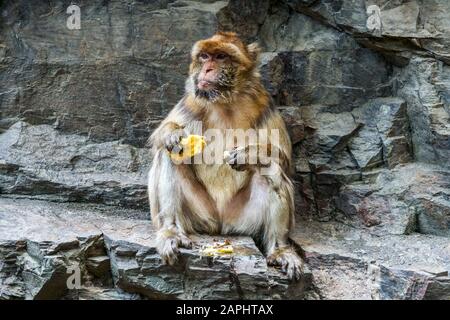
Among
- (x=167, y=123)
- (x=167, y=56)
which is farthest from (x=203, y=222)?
(x=167, y=56)

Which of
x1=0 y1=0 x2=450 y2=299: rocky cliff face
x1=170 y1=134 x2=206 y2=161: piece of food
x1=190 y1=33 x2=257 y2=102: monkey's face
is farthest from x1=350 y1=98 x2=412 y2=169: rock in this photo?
x1=170 y1=134 x2=206 y2=161: piece of food

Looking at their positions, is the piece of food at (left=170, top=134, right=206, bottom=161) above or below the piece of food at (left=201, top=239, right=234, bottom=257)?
above

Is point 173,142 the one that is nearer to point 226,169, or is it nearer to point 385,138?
point 226,169

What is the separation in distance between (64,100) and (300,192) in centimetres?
329

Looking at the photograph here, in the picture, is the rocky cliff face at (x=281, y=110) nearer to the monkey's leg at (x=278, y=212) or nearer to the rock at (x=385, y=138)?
the rock at (x=385, y=138)

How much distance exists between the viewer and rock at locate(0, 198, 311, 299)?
7.96 meters

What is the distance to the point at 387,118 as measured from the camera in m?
9.77

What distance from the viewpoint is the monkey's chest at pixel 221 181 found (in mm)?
8844

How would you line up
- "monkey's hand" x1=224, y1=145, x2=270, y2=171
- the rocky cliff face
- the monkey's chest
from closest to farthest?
1. "monkey's hand" x1=224, y1=145, x2=270, y2=171
2. the monkey's chest
3. the rocky cliff face

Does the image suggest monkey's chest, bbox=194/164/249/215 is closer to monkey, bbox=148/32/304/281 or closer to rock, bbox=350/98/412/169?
monkey, bbox=148/32/304/281

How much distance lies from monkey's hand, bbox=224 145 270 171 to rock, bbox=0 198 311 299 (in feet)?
2.78

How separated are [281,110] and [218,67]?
62.2 inches

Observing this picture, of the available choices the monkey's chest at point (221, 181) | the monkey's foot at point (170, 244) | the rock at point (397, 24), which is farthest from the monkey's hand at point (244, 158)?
the rock at point (397, 24)

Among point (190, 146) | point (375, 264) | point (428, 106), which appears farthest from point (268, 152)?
point (428, 106)
